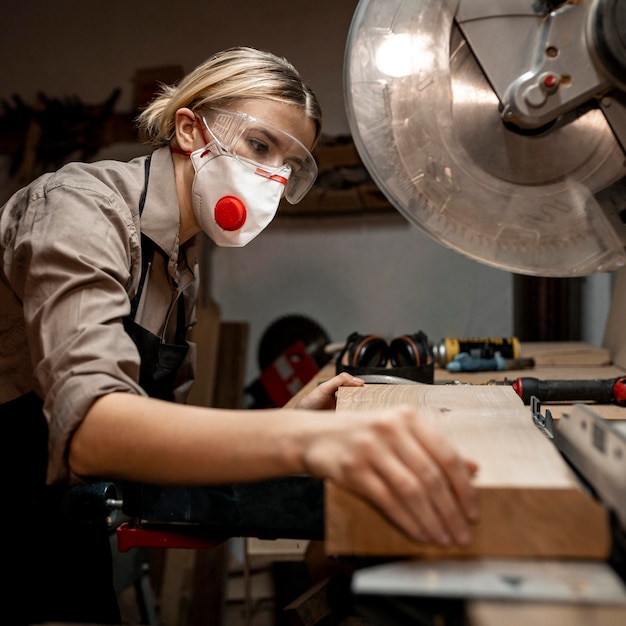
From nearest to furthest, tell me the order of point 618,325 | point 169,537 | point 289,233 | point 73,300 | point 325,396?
1. point 73,300
2. point 169,537
3. point 325,396
4. point 618,325
5. point 289,233

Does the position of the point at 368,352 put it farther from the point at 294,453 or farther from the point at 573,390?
the point at 294,453

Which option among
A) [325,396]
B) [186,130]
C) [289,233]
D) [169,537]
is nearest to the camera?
[169,537]

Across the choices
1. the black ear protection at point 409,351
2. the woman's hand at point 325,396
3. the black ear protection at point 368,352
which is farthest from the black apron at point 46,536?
the black ear protection at point 409,351

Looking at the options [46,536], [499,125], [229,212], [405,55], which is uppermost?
[405,55]

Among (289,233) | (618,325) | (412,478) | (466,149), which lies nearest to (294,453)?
(412,478)

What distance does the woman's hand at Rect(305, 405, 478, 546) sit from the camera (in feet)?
2.04

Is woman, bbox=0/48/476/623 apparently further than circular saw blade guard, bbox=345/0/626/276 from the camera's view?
No

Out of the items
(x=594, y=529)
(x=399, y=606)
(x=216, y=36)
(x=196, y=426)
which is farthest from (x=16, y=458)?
(x=216, y=36)

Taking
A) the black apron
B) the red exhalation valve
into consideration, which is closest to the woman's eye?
the red exhalation valve

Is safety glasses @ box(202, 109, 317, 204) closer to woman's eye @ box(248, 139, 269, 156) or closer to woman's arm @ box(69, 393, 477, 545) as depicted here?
woman's eye @ box(248, 139, 269, 156)

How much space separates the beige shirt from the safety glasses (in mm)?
122

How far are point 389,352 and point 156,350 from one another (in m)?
0.57

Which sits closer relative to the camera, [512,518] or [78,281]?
[512,518]

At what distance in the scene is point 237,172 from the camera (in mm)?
1346
